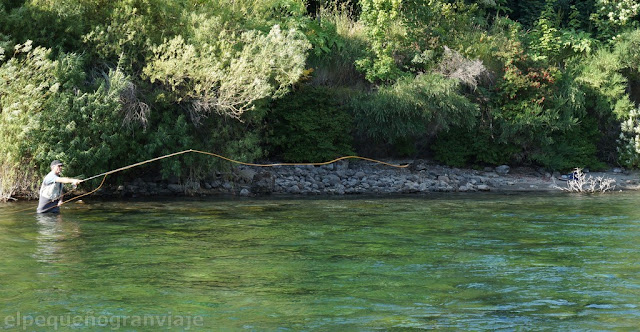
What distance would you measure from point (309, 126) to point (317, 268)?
13440mm

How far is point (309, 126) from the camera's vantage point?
2569 centimetres

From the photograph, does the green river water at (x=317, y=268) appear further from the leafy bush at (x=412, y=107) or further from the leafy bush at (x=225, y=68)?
the leafy bush at (x=412, y=107)

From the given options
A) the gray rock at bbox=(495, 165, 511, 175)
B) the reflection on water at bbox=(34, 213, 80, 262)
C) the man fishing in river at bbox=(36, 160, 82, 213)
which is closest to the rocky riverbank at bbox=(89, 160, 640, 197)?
the gray rock at bbox=(495, 165, 511, 175)

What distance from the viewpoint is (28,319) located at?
935 centimetres

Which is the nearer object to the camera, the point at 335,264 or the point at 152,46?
the point at 335,264

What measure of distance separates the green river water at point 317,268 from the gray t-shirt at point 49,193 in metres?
0.33

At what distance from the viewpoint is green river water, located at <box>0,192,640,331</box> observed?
31.4 feet

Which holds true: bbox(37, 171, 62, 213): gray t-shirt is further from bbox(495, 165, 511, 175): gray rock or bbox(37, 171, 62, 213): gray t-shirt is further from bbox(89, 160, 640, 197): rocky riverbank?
bbox(495, 165, 511, 175): gray rock

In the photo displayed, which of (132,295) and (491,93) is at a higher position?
(491,93)

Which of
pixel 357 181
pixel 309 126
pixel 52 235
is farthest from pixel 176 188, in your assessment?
pixel 52 235

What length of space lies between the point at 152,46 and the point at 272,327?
45.1 ft

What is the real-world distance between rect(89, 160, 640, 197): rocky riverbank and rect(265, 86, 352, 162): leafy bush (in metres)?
0.52

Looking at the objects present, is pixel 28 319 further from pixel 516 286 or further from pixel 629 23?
pixel 629 23

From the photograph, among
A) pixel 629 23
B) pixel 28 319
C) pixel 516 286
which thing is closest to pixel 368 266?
pixel 516 286
